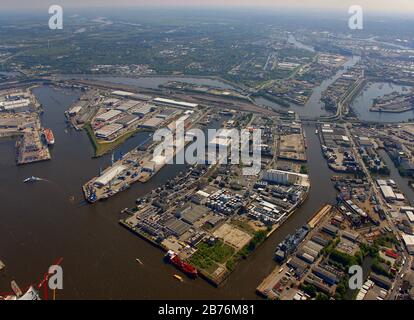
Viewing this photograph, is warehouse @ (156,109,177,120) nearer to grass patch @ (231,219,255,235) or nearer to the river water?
grass patch @ (231,219,255,235)

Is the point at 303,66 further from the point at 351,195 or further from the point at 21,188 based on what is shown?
the point at 21,188

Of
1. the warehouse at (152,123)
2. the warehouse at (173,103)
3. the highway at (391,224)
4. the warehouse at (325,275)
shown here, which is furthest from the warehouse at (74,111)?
the warehouse at (325,275)

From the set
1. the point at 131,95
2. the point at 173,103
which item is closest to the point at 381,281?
the point at 173,103

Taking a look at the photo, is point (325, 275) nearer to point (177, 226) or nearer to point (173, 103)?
point (177, 226)

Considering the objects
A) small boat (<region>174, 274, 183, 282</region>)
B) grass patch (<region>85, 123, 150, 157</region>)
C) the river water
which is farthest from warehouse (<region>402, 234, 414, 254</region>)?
grass patch (<region>85, 123, 150, 157</region>)

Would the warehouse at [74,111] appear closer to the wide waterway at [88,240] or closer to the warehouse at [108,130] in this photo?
the warehouse at [108,130]
